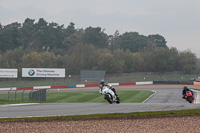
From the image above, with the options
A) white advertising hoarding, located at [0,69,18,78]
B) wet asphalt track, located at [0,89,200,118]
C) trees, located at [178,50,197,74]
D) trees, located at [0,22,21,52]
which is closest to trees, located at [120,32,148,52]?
trees, located at [0,22,21,52]

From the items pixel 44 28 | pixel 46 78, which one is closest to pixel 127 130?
pixel 46 78

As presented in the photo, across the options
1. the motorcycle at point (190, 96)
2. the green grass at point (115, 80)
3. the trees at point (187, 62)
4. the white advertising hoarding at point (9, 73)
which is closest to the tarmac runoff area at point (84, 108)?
the motorcycle at point (190, 96)

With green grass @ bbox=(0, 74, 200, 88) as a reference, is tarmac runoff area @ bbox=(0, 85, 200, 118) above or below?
below

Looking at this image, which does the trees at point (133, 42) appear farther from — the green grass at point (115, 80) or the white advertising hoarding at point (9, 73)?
the white advertising hoarding at point (9, 73)

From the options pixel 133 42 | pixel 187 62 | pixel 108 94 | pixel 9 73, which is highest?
pixel 133 42

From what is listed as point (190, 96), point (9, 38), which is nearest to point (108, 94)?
point (190, 96)

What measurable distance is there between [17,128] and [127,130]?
13.5ft

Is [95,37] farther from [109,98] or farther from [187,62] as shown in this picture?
[109,98]

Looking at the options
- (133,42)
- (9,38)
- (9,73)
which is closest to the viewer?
(9,73)

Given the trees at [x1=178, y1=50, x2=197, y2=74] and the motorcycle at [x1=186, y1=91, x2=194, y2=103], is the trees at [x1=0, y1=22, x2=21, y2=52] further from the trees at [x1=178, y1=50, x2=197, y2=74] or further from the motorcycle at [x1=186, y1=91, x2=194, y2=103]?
the motorcycle at [x1=186, y1=91, x2=194, y2=103]

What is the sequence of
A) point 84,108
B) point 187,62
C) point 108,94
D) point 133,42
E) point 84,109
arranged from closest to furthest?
point 84,109
point 84,108
point 108,94
point 187,62
point 133,42

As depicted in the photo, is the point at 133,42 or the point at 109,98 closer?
the point at 109,98

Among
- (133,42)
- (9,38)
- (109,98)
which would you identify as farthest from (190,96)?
(133,42)

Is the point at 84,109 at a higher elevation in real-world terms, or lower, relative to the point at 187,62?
lower
